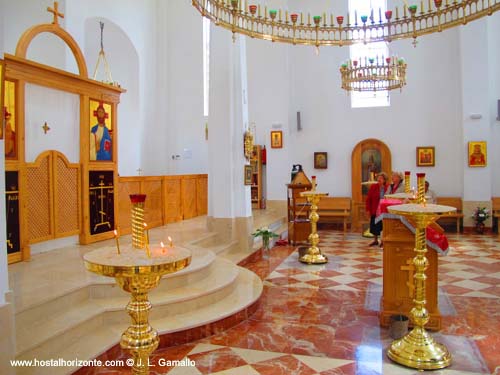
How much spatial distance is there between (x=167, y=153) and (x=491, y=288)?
10.7 meters

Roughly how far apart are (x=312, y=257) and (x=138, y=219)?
6430mm

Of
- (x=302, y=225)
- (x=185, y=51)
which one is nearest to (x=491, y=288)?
(x=302, y=225)

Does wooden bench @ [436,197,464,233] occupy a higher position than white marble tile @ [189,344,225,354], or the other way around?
wooden bench @ [436,197,464,233]

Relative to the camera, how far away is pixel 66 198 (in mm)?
6645

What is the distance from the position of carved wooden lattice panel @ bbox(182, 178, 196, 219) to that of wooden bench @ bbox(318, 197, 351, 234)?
Result: 4.00 metres

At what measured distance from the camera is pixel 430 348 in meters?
3.94

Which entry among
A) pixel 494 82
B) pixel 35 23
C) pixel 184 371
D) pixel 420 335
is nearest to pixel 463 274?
pixel 420 335

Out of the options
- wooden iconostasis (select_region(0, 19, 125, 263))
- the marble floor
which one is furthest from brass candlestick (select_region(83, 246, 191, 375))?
wooden iconostasis (select_region(0, 19, 125, 263))

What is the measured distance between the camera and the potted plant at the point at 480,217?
11.8 metres

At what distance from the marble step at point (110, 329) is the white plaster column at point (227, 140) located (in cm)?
281

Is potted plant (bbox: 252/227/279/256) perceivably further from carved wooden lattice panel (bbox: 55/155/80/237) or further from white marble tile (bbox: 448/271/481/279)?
carved wooden lattice panel (bbox: 55/155/80/237)

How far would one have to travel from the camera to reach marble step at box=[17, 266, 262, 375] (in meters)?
3.46

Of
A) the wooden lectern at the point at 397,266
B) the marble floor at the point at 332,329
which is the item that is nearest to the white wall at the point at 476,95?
the marble floor at the point at 332,329

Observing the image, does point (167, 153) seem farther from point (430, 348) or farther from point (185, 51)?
point (430, 348)
